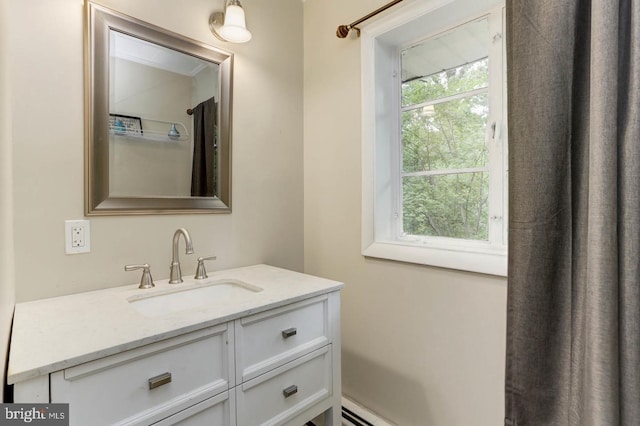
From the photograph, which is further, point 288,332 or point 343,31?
point 343,31

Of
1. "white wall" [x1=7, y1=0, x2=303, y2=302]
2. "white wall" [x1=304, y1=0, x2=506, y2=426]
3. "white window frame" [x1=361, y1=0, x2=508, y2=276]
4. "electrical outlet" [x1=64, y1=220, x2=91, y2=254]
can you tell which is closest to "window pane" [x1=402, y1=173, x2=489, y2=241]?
"white window frame" [x1=361, y1=0, x2=508, y2=276]

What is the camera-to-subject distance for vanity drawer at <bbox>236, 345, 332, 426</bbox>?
3.30 ft

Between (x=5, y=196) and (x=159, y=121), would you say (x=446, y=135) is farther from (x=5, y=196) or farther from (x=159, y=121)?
(x=5, y=196)

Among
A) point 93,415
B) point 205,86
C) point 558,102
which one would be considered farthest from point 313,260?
point 558,102

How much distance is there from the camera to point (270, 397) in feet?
3.50

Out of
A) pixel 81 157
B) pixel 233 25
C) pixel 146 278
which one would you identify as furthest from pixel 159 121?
pixel 146 278

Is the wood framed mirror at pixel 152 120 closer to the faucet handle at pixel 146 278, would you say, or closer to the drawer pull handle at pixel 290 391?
the faucet handle at pixel 146 278

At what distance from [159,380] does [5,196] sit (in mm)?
668

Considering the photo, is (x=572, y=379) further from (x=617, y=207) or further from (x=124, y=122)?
(x=124, y=122)

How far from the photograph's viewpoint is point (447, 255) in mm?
1317

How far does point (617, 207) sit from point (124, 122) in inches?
63.1

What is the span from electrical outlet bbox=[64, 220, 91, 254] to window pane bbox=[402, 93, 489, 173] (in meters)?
1.41

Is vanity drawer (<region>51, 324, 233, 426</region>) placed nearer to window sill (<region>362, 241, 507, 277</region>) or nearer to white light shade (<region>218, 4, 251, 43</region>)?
window sill (<region>362, 241, 507, 277</region>)

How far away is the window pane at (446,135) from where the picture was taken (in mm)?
1348
